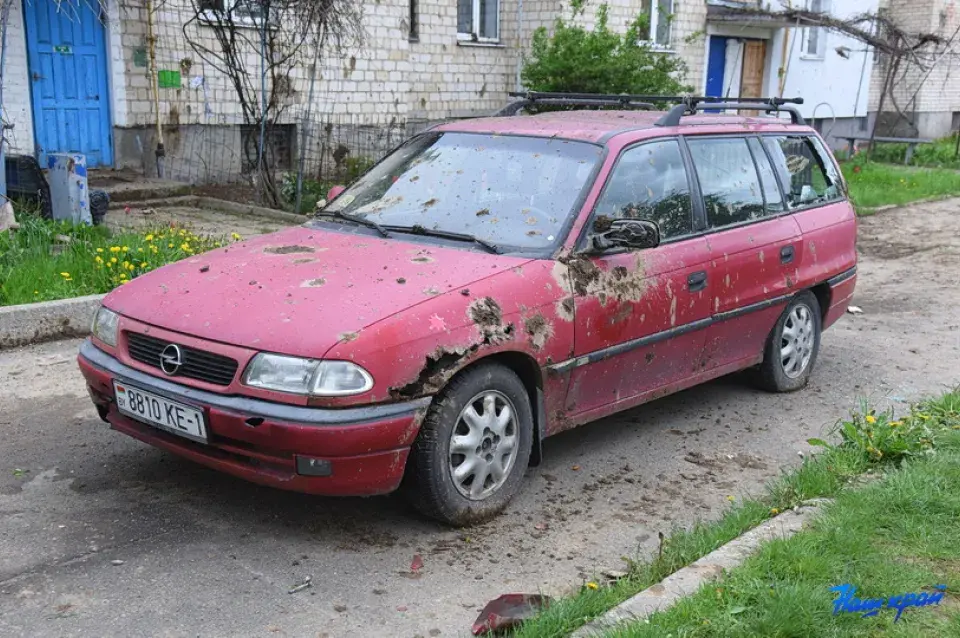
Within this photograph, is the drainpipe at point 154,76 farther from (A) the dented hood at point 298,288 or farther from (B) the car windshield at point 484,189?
(A) the dented hood at point 298,288

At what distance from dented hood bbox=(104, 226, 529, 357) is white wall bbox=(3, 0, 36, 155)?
8.52 metres

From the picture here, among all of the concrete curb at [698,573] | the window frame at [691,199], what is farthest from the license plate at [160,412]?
the window frame at [691,199]

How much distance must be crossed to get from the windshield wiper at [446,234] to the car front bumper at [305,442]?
971 millimetres

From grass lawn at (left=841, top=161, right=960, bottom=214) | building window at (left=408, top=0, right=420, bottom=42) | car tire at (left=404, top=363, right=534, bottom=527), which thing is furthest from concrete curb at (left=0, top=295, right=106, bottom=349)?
grass lawn at (left=841, top=161, right=960, bottom=214)

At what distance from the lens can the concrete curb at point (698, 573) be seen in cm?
314

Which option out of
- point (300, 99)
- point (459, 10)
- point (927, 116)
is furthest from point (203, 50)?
point (927, 116)

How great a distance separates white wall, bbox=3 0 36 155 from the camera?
38.3ft

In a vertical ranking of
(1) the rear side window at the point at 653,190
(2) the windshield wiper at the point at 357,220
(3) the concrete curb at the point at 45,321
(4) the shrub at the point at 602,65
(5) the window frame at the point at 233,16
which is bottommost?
(3) the concrete curb at the point at 45,321

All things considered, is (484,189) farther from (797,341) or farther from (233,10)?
(233,10)

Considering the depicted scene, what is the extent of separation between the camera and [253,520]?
4.10 meters

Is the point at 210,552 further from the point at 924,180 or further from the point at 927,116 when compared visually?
the point at 927,116

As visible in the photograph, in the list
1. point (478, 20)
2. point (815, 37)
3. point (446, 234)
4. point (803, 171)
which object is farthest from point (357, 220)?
point (815, 37)

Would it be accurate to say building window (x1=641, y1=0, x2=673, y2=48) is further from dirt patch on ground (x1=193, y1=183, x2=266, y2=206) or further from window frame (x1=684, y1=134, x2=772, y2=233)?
window frame (x1=684, y1=134, x2=772, y2=233)

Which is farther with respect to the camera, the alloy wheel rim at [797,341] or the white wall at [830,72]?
the white wall at [830,72]
